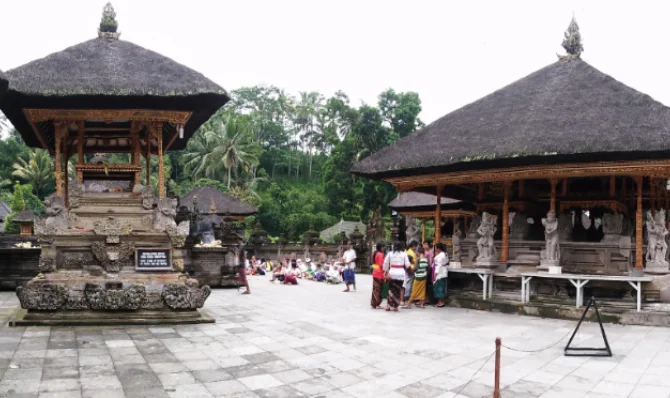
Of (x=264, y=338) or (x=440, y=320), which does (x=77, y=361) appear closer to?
(x=264, y=338)

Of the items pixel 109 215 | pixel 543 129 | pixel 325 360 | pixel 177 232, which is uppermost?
pixel 543 129

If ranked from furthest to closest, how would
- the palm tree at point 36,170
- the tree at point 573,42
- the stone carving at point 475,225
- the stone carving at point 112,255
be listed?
the palm tree at point 36,170, the stone carving at point 475,225, the tree at point 573,42, the stone carving at point 112,255

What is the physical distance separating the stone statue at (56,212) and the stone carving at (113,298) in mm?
1266

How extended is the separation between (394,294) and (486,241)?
2.92 m

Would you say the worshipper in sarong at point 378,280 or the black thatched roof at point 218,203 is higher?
the black thatched roof at point 218,203

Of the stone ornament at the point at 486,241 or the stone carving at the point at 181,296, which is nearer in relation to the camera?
the stone carving at the point at 181,296

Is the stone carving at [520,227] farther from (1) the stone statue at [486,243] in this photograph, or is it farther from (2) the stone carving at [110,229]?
(2) the stone carving at [110,229]

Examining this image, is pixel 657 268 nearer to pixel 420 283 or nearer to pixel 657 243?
pixel 657 243

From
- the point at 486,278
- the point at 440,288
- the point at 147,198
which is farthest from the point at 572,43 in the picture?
the point at 147,198

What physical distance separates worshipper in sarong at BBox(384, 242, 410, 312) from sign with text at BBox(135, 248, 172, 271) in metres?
4.62

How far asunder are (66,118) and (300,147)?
2291 inches

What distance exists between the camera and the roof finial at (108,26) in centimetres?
1250

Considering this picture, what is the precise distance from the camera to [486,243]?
43.8 feet

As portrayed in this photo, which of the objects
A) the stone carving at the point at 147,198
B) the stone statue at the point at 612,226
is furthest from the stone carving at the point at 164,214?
the stone statue at the point at 612,226
